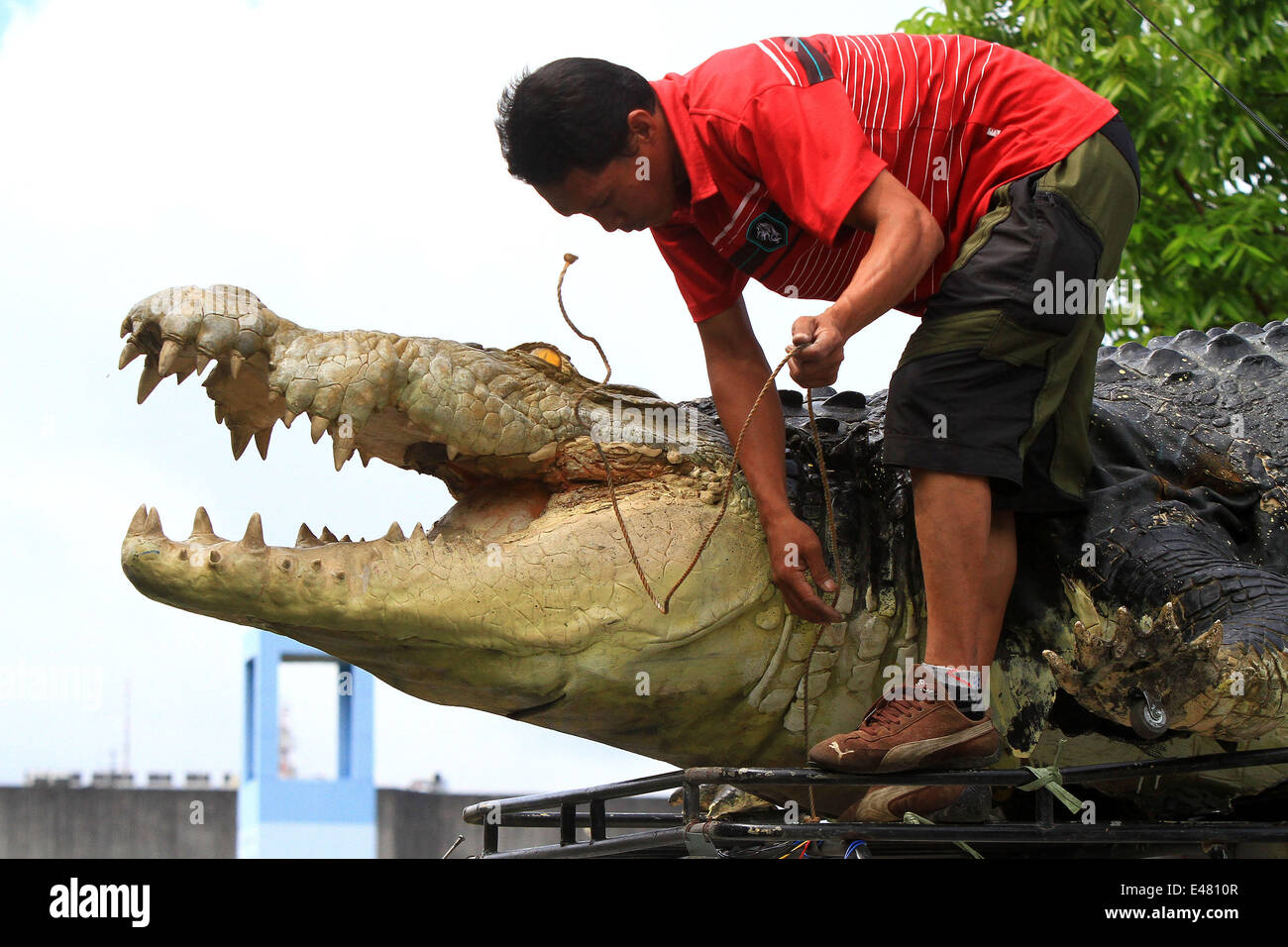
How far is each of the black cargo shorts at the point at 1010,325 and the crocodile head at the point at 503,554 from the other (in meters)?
0.54

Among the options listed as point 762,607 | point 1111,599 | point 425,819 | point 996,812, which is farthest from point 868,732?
point 425,819

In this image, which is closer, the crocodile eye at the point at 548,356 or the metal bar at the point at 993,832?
the metal bar at the point at 993,832

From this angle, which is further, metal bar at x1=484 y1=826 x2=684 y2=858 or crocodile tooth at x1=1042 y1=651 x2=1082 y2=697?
metal bar at x1=484 y1=826 x2=684 y2=858

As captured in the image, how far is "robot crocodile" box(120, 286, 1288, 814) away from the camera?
275cm

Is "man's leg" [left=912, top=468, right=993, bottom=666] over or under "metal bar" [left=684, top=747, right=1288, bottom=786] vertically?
over

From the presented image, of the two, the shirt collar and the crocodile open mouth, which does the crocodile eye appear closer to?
the crocodile open mouth

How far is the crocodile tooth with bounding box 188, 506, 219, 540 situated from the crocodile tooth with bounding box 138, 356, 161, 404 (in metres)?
0.26

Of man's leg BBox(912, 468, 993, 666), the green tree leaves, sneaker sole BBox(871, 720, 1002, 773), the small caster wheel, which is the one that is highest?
the green tree leaves

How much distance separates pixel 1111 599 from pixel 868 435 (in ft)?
2.15

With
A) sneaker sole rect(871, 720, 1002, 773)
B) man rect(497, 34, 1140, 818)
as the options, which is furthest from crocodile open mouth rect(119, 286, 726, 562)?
sneaker sole rect(871, 720, 1002, 773)

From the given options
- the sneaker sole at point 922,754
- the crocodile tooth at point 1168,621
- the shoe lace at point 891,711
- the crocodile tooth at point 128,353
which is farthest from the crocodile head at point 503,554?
the crocodile tooth at point 1168,621

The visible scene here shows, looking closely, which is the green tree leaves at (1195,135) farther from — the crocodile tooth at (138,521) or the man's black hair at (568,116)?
the crocodile tooth at (138,521)

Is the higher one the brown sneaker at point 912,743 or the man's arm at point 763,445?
the man's arm at point 763,445

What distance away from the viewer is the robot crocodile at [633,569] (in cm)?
275
